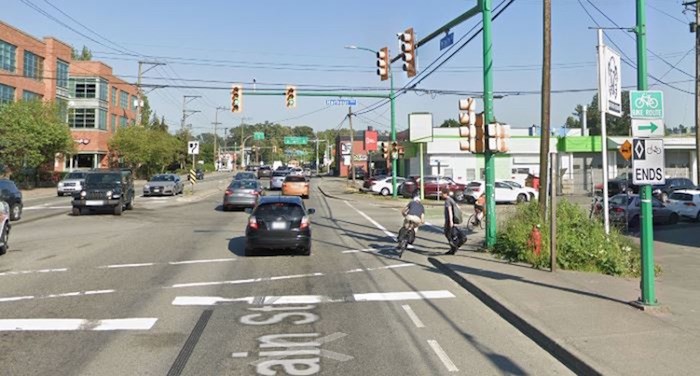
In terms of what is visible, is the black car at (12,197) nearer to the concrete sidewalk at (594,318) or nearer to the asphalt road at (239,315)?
the asphalt road at (239,315)

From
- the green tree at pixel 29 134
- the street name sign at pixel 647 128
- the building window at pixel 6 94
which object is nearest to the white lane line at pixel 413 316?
the street name sign at pixel 647 128

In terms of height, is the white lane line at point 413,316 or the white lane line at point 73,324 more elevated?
the white lane line at point 73,324

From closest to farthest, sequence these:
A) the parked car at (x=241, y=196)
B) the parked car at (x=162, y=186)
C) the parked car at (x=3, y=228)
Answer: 1. the parked car at (x=3, y=228)
2. the parked car at (x=241, y=196)
3. the parked car at (x=162, y=186)

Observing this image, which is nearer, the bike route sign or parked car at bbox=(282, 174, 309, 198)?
the bike route sign

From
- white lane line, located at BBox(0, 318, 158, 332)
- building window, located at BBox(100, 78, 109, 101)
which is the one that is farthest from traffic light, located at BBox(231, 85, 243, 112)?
building window, located at BBox(100, 78, 109, 101)

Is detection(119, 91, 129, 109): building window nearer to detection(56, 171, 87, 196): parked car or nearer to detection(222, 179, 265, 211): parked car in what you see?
detection(56, 171, 87, 196): parked car

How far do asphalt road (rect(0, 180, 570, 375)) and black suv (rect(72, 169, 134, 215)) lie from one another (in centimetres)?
924

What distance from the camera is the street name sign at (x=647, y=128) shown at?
26.6ft

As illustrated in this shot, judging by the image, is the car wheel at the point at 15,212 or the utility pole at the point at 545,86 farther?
the car wheel at the point at 15,212

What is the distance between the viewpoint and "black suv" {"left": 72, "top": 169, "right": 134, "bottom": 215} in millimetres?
25047

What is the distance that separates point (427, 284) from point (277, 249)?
4.60 metres

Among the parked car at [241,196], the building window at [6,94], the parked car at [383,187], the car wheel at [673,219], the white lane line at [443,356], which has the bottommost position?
the white lane line at [443,356]

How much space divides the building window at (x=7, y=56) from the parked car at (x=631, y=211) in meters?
45.7

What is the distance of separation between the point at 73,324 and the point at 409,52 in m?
14.3
